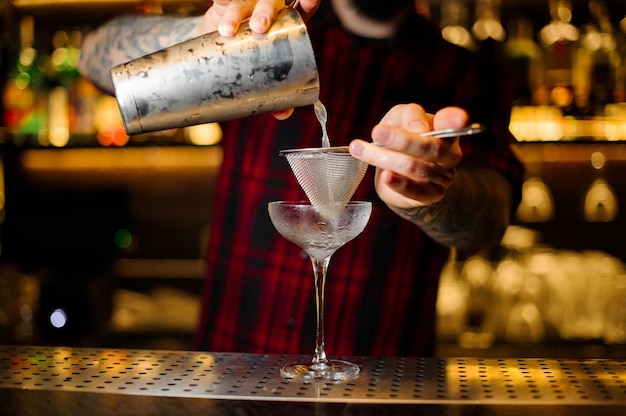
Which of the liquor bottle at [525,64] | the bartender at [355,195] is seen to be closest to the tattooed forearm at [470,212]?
the bartender at [355,195]

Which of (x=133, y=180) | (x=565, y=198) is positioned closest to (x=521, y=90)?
(x=565, y=198)

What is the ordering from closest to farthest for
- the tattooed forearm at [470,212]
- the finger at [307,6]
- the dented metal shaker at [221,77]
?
the dented metal shaker at [221,77] < the finger at [307,6] < the tattooed forearm at [470,212]

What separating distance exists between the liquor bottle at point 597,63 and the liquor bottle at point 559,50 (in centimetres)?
3

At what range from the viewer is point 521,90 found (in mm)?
3150

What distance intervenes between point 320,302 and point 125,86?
423 millimetres

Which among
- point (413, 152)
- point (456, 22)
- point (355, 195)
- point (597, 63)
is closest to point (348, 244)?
point (355, 195)

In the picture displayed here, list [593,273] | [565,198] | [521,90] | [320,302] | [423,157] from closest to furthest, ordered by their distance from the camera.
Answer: [423,157], [320,302], [593,273], [521,90], [565,198]

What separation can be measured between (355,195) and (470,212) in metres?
0.35

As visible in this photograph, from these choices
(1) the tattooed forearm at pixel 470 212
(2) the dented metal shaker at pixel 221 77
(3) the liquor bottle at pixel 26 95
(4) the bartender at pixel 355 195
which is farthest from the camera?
(3) the liquor bottle at pixel 26 95

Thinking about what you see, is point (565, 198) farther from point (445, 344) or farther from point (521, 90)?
point (445, 344)

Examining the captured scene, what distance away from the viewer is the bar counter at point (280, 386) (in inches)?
43.4

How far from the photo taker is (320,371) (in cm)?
125

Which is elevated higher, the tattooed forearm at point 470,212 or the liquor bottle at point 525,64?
the liquor bottle at point 525,64

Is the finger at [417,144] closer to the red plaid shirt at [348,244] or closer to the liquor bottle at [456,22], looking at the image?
the red plaid shirt at [348,244]
